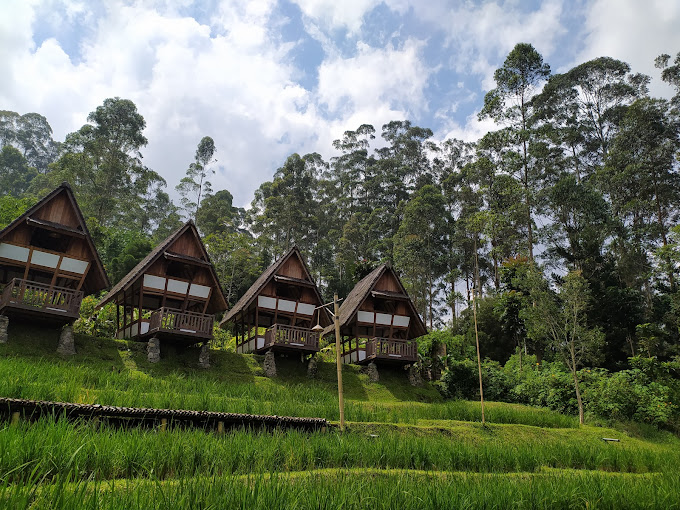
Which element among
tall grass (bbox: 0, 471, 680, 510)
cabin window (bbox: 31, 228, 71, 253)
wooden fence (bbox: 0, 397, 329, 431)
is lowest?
tall grass (bbox: 0, 471, 680, 510)

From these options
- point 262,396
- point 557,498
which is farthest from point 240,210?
point 557,498

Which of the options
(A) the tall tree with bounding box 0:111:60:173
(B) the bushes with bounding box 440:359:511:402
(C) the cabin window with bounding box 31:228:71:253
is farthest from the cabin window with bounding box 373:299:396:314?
(A) the tall tree with bounding box 0:111:60:173

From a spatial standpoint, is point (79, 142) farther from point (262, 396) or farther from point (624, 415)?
point (624, 415)

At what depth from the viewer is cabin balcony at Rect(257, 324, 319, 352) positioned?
2022cm

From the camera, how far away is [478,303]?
3512cm

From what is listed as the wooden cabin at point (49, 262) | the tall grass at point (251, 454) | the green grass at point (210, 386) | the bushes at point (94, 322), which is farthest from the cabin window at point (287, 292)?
the tall grass at point (251, 454)

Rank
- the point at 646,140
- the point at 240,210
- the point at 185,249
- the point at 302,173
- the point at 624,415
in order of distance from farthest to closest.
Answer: the point at 240,210, the point at 302,173, the point at 646,140, the point at 185,249, the point at 624,415

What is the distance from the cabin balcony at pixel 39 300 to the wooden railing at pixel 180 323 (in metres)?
2.75

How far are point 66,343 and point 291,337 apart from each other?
8.49 m

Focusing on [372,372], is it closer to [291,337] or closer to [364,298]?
[364,298]

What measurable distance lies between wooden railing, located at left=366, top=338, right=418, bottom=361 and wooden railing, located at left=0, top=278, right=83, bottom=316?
1237 cm

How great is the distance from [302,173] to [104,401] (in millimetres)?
40663

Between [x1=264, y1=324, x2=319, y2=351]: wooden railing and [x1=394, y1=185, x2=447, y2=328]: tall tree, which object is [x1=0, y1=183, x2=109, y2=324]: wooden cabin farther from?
[x1=394, y1=185, x2=447, y2=328]: tall tree

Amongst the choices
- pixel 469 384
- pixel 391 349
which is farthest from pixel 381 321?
pixel 469 384
